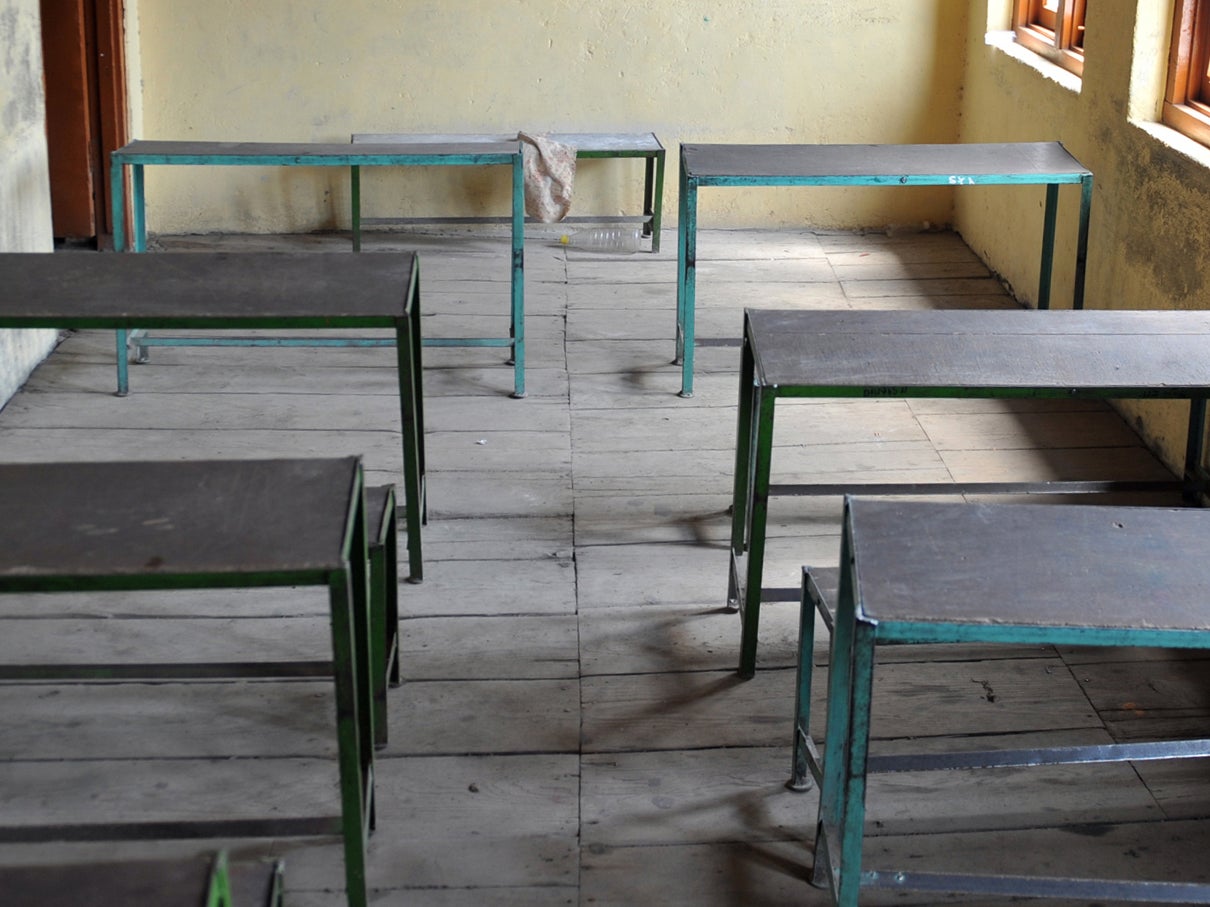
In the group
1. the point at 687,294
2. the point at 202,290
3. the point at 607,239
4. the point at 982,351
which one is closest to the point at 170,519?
the point at 202,290

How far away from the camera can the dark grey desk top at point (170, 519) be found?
174 cm

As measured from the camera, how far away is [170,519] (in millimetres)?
1873

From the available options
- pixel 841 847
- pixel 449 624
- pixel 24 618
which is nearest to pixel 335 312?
pixel 449 624

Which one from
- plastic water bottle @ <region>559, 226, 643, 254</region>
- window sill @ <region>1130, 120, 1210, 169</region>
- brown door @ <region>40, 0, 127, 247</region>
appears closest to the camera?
window sill @ <region>1130, 120, 1210, 169</region>

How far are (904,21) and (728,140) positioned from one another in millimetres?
832

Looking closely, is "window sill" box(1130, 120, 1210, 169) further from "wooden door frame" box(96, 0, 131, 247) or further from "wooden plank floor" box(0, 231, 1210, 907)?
"wooden door frame" box(96, 0, 131, 247)

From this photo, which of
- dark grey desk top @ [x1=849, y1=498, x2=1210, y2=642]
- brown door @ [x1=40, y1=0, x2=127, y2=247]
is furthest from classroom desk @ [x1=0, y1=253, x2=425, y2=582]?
brown door @ [x1=40, y1=0, x2=127, y2=247]

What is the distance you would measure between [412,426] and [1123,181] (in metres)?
2.31

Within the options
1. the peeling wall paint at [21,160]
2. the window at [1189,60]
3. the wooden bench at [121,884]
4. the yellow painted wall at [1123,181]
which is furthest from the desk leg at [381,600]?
the window at [1189,60]

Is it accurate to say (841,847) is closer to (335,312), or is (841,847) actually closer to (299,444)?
(335,312)

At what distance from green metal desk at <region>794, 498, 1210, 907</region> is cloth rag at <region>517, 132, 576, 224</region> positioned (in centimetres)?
354

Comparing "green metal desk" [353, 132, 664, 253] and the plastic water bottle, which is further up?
"green metal desk" [353, 132, 664, 253]

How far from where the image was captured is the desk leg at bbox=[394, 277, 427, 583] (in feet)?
9.34

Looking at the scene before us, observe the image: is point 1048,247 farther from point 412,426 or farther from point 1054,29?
→ point 412,426
